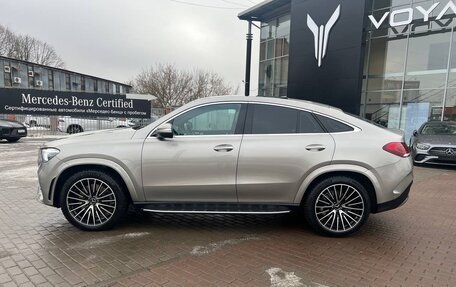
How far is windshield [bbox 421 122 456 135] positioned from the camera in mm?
11062

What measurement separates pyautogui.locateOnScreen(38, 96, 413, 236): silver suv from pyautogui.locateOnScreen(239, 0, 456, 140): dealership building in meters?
12.8

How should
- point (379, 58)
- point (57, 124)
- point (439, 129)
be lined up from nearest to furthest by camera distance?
1. point (439, 129)
2. point (379, 58)
3. point (57, 124)

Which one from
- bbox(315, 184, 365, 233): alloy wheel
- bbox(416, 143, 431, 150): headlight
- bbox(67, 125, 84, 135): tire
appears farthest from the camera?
bbox(67, 125, 84, 135): tire

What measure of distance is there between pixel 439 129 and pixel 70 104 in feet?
59.4

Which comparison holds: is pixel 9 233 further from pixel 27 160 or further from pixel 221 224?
pixel 27 160

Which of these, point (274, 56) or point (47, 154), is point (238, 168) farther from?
point (274, 56)

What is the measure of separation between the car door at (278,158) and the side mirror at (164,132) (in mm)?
885

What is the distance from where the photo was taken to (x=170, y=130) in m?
4.06

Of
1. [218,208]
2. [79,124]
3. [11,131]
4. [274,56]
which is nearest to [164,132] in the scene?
[218,208]

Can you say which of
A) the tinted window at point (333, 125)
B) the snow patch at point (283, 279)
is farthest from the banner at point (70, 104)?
the snow patch at point (283, 279)

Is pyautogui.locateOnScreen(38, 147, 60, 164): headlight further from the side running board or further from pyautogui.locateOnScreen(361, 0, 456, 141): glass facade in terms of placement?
pyautogui.locateOnScreen(361, 0, 456, 141): glass facade

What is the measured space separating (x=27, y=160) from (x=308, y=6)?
15210 millimetres

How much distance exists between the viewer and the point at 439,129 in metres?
11.4

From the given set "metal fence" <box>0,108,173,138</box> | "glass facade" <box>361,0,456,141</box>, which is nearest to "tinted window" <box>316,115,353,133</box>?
"glass facade" <box>361,0,456,141</box>
